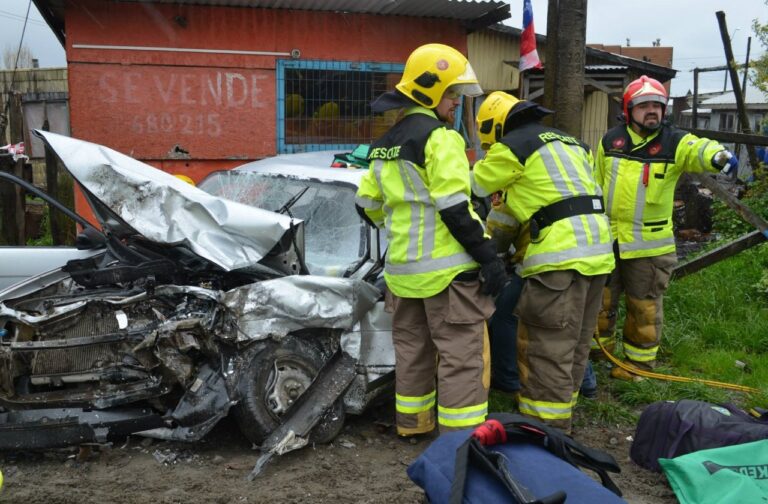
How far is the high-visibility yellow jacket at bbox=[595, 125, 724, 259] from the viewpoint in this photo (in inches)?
187

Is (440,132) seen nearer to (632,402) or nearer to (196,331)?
(196,331)

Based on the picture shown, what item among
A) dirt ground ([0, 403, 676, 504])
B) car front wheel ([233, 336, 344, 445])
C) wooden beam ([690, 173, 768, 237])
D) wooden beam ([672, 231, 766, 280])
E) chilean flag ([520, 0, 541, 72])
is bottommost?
dirt ground ([0, 403, 676, 504])

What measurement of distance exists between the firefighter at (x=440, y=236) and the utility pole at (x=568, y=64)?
1.52 metres

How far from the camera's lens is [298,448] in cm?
375

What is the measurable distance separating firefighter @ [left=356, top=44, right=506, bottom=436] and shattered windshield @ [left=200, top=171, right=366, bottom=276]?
51cm

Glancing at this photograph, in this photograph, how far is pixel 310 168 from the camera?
479 centimetres

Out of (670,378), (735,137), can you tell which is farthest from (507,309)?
(735,137)

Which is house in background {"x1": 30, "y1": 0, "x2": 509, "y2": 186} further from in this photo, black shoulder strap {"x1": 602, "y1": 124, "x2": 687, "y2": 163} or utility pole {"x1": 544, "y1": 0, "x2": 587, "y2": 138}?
black shoulder strap {"x1": 602, "y1": 124, "x2": 687, "y2": 163}

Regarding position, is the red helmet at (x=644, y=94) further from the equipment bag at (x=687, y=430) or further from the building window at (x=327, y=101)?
the building window at (x=327, y=101)

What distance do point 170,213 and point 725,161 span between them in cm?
315

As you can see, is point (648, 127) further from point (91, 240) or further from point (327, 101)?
point (327, 101)

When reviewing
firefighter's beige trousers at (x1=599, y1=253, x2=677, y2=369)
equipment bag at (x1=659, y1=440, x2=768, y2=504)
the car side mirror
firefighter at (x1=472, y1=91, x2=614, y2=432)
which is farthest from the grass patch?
the car side mirror

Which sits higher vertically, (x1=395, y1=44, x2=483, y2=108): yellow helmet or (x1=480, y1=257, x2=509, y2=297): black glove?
(x1=395, y1=44, x2=483, y2=108): yellow helmet

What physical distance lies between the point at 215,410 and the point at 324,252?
3.77 feet
